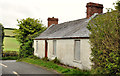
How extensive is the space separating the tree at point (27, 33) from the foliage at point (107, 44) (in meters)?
16.6

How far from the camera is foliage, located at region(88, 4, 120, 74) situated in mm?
7211

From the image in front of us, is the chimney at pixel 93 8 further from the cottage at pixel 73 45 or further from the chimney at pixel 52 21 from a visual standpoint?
the chimney at pixel 52 21

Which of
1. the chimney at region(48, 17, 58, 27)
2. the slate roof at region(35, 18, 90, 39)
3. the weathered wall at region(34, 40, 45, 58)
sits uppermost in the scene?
the chimney at region(48, 17, 58, 27)

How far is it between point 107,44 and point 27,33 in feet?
62.8

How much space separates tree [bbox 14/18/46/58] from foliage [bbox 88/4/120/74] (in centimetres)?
1657

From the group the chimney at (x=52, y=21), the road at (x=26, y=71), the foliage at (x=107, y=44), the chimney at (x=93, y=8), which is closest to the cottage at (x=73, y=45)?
the chimney at (x=93, y=8)

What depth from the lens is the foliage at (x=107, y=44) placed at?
23.7ft

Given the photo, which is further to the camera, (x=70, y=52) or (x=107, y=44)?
(x=70, y=52)

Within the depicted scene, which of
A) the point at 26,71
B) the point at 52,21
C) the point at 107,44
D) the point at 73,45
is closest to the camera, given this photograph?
the point at 107,44

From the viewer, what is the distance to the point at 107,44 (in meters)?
7.56

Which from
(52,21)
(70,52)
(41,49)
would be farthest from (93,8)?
(52,21)

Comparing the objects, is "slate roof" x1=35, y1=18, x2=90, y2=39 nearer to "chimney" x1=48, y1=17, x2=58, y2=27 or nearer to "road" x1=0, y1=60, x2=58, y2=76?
"road" x1=0, y1=60, x2=58, y2=76

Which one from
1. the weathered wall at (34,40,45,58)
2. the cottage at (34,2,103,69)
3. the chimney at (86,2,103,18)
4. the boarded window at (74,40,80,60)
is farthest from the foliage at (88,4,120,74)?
the weathered wall at (34,40,45,58)

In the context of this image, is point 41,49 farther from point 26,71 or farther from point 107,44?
point 107,44
